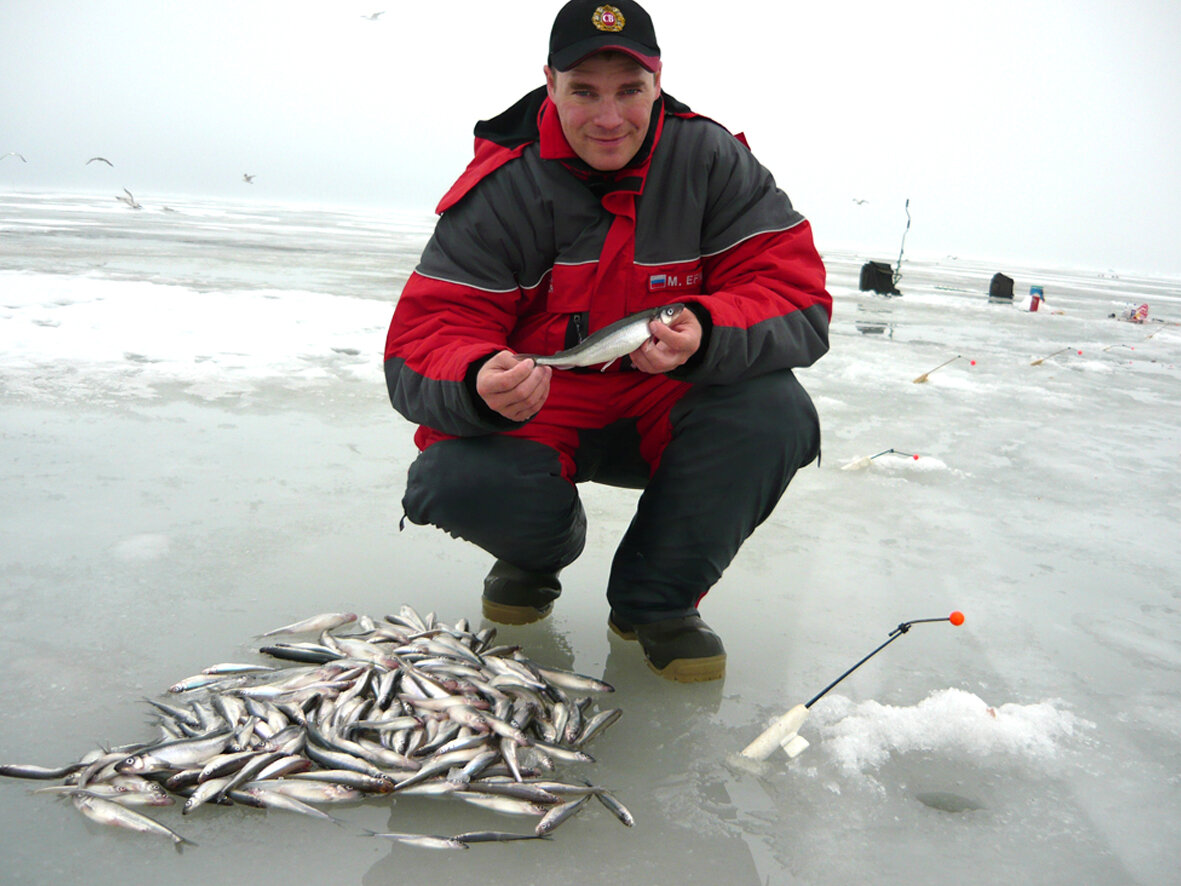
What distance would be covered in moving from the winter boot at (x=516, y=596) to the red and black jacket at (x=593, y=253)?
0.53 meters

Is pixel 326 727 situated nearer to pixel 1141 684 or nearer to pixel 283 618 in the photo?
pixel 283 618

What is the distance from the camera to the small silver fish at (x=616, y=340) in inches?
83.4

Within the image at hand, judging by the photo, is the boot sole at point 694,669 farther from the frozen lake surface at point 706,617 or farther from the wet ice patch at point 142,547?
the wet ice patch at point 142,547

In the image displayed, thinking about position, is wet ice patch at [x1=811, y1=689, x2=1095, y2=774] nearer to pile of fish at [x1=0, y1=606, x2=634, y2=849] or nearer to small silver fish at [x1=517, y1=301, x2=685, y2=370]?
pile of fish at [x1=0, y1=606, x2=634, y2=849]

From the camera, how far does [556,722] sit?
2.12m

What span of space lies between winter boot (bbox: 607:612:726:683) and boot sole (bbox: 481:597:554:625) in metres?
0.42

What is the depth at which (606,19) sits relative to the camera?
2291 mm

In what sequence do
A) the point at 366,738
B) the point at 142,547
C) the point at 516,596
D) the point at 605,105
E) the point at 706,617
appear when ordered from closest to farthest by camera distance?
the point at 366,738 < the point at 605,105 < the point at 516,596 < the point at 706,617 < the point at 142,547

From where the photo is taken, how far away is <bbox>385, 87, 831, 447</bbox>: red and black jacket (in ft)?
8.00

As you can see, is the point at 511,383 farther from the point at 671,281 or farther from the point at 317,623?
the point at 317,623

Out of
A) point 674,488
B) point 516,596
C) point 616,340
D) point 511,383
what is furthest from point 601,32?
point 516,596

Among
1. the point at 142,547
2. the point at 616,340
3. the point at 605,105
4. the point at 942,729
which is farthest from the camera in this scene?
the point at 142,547

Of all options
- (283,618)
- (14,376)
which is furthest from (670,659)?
(14,376)

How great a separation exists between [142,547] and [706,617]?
202cm
